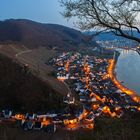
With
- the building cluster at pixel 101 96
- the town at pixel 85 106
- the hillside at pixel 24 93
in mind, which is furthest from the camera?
the hillside at pixel 24 93

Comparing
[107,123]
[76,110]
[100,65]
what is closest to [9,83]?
[76,110]

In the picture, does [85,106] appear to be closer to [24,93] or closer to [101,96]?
[24,93]

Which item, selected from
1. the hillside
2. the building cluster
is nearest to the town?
the building cluster

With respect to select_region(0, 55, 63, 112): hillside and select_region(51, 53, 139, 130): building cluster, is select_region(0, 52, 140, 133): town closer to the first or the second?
select_region(51, 53, 139, 130): building cluster

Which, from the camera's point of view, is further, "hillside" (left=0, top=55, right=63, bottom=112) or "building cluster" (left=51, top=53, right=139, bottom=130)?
"hillside" (left=0, top=55, right=63, bottom=112)

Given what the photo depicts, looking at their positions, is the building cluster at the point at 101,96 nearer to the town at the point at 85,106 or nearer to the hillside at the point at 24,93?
the town at the point at 85,106

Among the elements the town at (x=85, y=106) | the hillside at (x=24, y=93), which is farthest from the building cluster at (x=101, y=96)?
the hillside at (x=24, y=93)

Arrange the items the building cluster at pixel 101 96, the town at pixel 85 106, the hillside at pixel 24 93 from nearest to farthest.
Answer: the town at pixel 85 106
the building cluster at pixel 101 96
the hillside at pixel 24 93

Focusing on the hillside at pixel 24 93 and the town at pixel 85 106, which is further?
the hillside at pixel 24 93

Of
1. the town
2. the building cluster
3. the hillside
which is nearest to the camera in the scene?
the town

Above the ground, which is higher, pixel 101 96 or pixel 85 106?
pixel 101 96

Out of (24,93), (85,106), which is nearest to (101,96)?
(85,106)

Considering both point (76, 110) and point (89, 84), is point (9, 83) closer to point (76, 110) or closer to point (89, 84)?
point (76, 110)
